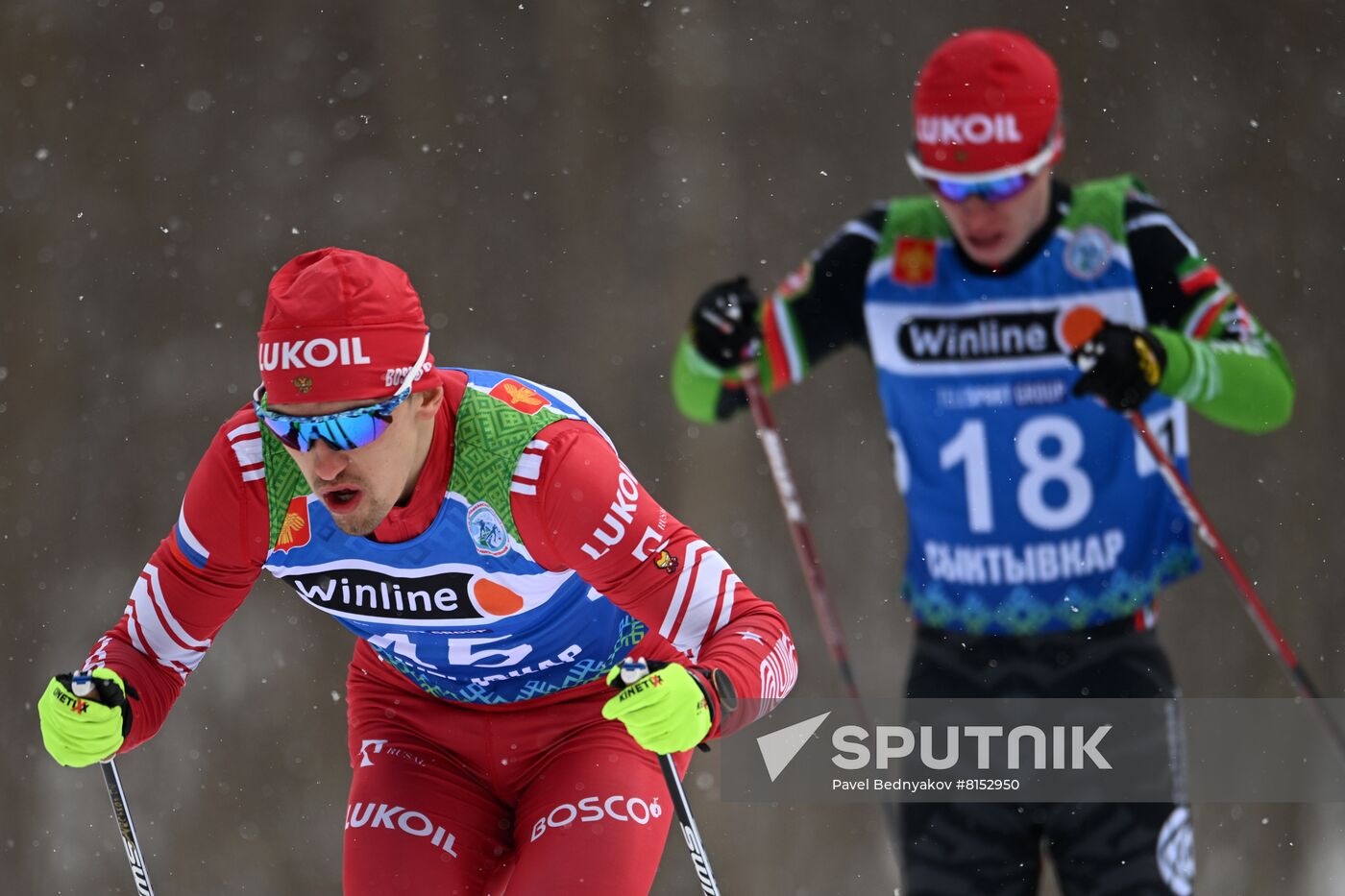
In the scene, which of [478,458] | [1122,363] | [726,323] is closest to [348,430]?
[478,458]

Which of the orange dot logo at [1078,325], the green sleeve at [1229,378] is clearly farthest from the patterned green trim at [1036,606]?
the orange dot logo at [1078,325]

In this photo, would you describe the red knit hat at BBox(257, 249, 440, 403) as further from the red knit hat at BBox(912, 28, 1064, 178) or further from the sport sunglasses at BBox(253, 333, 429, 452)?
the red knit hat at BBox(912, 28, 1064, 178)

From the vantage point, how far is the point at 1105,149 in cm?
371

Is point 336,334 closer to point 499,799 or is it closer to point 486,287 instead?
point 499,799

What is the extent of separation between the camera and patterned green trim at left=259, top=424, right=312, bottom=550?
1.83m

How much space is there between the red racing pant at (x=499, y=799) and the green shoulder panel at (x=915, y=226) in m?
0.98

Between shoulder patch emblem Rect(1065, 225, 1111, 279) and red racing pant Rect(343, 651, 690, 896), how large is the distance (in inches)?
41.4

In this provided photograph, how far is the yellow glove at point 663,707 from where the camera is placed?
1.65m

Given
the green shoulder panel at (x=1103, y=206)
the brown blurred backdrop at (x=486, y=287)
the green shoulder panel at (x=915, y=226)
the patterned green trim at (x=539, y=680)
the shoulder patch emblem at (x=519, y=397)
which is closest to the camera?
the shoulder patch emblem at (x=519, y=397)

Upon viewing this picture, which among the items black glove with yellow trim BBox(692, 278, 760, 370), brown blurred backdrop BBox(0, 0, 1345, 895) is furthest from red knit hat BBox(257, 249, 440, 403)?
brown blurred backdrop BBox(0, 0, 1345, 895)

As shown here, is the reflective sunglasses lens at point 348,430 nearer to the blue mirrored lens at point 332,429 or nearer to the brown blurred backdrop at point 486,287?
the blue mirrored lens at point 332,429

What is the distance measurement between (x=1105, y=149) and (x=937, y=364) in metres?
1.41

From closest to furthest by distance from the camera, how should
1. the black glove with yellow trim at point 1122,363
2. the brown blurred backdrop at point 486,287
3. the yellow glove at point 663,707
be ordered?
1. the yellow glove at point 663,707
2. the black glove with yellow trim at point 1122,363
3. the brown blurred backdrop at point 486,287

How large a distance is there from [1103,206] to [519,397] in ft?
3.52
